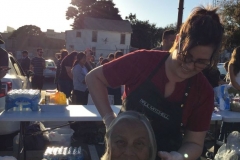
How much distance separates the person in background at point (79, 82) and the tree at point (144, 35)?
45.0 m

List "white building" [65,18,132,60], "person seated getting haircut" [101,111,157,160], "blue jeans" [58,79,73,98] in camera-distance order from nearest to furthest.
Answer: "person seated getting haircut" [101,111,157,160] < "blue jeans" [58,79,73,98] < "white building" [65,18,132,60]

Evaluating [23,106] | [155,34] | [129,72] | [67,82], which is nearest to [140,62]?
[129,72]

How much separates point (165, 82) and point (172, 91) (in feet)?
0.21

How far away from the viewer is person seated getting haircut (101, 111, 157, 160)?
1.52m

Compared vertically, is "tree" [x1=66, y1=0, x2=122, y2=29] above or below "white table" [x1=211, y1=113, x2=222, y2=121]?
above

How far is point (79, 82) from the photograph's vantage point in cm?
714

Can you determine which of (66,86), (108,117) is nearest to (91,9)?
(66,86)

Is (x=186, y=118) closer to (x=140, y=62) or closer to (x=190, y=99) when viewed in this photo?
(x=190, y=99)

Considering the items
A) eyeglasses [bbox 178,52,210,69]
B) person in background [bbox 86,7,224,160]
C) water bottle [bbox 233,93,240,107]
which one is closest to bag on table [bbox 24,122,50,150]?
water bottle [bbox 233,93,240,107]

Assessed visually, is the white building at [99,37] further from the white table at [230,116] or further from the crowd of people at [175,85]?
the crowd of people at [175,85]

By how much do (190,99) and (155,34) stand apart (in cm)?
5262

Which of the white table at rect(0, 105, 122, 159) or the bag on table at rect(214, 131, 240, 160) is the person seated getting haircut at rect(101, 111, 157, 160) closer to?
the white table at rect(0, 105, 122, 159)

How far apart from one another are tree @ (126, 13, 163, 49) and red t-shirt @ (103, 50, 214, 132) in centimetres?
5008

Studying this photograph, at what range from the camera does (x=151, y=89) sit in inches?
77.3
